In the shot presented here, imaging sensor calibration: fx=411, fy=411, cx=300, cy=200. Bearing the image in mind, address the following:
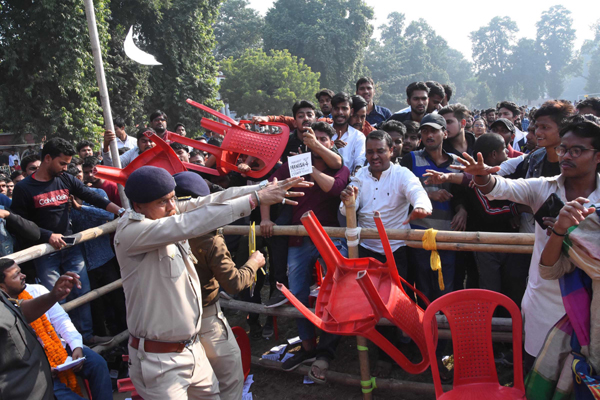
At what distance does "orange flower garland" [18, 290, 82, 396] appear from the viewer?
10.2ft

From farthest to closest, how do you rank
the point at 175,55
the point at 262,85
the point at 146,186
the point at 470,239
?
the point at 262,85 → the point at 175,55 → the point at 470,239 → the point at 146,186

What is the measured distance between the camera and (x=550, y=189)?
2420mm

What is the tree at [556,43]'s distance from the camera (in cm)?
6762

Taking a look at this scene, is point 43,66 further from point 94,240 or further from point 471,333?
point 471,333

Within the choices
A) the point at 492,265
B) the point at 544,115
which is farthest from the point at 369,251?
the point at 544,115

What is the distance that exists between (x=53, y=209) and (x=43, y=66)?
13.1 metres

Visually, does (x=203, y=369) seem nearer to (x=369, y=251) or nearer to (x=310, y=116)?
(x=369, y=251)

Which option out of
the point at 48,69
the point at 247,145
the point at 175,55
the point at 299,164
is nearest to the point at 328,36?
the point at 175,55

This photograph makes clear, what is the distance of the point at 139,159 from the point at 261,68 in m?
29.2

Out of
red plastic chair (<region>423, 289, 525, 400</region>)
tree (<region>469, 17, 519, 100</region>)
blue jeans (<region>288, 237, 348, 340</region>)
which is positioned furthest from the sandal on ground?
tree (<region>469, 17, 519, 100</region>)

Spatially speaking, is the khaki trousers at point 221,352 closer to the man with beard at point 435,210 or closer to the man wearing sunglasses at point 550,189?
the man with beard at point 435,210

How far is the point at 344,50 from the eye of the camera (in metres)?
41.9

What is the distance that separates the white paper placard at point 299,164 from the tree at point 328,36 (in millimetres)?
40205

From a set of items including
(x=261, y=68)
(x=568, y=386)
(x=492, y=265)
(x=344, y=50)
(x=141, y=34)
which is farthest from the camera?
(x=344, y=50)
